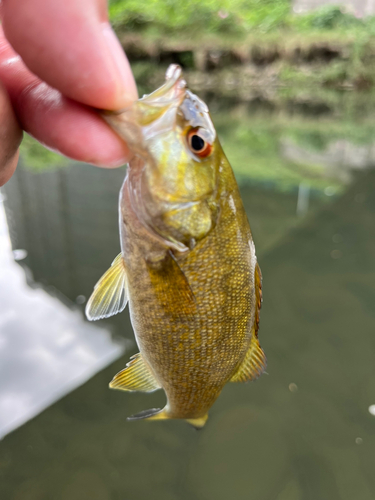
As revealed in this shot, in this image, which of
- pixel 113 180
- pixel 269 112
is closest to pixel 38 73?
pixel 113 180

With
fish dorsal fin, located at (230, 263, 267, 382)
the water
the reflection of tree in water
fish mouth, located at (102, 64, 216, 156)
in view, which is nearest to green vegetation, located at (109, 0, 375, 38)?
the water

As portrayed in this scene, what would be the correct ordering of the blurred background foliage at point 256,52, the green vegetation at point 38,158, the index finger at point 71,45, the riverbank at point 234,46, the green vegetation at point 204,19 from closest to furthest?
1. the index finger at point 71,45
2. the green vegetation at point 38,158
3. the blurred background foliage at point 256,52
4. the riverbank at point 234,46
5. the green vegetation at point 204,19

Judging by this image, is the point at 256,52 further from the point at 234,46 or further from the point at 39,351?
the point at 39,351

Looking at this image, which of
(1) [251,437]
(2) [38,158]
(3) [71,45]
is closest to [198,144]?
(3) [71,45]

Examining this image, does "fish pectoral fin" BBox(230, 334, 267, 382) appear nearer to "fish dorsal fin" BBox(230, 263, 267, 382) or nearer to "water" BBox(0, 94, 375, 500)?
"fish dorsal fin" BBox(230, 263, 267, 382)

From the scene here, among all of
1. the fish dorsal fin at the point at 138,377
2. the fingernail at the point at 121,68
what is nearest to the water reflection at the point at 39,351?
the fish dorsal fin at the point at 138,377

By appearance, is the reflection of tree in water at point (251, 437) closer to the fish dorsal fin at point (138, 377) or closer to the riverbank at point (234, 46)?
the fish dorsal fin at point (138, 377)

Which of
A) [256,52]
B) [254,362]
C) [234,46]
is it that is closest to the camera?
[254,362]
